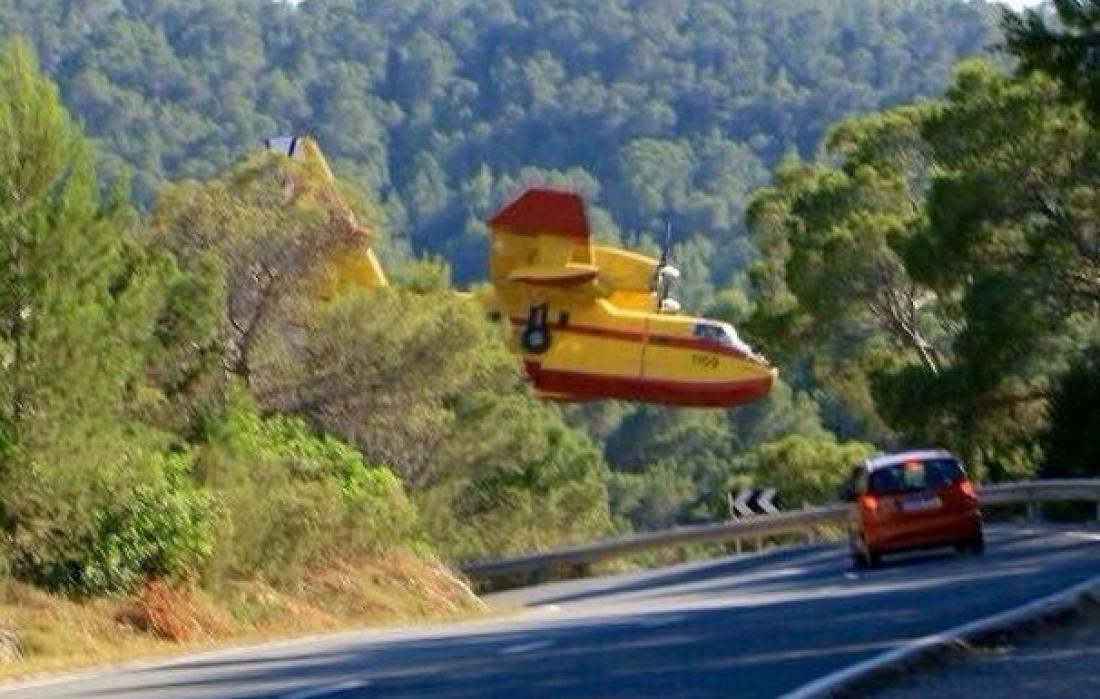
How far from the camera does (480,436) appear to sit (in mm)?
50719

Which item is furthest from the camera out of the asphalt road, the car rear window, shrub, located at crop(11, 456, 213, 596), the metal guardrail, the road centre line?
the metal guardrail

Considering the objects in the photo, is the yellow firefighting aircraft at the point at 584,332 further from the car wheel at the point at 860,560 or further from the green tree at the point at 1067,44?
the green tree at the point at 1067,44

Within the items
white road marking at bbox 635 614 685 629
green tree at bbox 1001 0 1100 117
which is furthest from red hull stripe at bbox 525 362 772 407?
green tree at bbox 1001 0 1100 117

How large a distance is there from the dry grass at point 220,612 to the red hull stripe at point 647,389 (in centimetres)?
2837

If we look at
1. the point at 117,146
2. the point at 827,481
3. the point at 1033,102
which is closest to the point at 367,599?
the point at 1033,102

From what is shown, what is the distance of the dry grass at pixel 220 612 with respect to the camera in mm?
27234

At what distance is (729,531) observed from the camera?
51.2m

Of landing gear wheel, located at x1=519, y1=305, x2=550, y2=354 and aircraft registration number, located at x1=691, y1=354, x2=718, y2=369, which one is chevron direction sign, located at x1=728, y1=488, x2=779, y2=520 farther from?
landing gear wheel, located at x1=519, y1=305, x2=550, y2=354

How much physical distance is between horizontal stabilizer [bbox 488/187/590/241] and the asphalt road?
31808mm

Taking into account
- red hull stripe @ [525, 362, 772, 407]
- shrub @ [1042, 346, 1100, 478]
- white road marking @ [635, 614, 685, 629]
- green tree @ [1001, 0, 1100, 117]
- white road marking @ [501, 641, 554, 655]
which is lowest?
Answer: white road marking @ [501, 641, 554, 655]

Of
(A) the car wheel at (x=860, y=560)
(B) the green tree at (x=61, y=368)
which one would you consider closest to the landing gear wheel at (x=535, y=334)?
(A) the car wheel at (x=860, y=560)

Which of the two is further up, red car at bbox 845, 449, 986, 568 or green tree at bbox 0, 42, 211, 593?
green tree at bbox 0, 42, 211, 593

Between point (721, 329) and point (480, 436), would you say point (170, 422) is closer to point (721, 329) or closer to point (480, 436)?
point (480, 436)

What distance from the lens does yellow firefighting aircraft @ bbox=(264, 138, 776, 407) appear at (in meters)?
66.5
